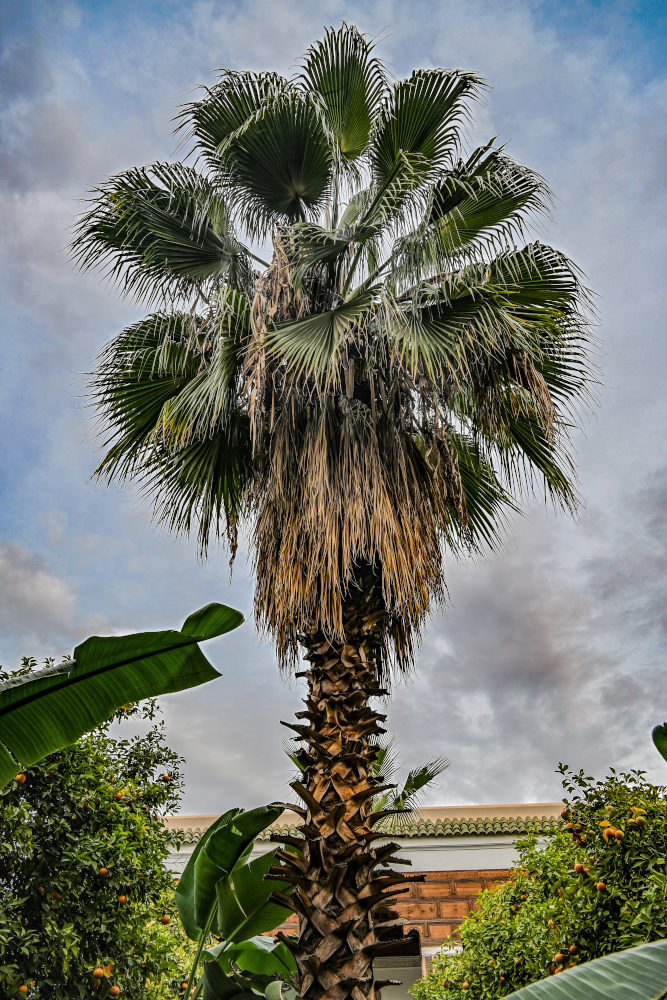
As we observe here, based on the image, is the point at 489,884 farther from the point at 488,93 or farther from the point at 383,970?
the point at 488,93

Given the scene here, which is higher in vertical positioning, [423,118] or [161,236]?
[423,118]

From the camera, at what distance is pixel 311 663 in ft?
17.2

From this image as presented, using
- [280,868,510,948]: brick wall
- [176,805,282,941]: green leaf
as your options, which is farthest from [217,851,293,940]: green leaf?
[280,868,510,948]: brick wall

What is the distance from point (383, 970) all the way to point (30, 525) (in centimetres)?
783

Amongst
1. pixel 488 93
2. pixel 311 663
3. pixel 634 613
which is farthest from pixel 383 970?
pixel 488 93

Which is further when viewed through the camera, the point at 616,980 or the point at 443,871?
the point at 443,871

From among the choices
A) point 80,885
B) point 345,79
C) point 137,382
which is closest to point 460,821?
point 80,885

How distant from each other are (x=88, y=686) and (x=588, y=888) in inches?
129

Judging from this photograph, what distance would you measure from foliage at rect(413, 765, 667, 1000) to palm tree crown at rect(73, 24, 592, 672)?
1.75m

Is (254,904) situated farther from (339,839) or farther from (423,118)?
(423,118)

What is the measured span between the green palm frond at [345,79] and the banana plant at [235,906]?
5233mm

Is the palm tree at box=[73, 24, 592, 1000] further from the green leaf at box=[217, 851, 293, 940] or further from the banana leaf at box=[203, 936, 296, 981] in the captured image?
the banana leaf at box=[203, 936, 296, 981]

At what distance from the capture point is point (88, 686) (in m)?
2.34

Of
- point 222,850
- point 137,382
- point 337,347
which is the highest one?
point 137,382
